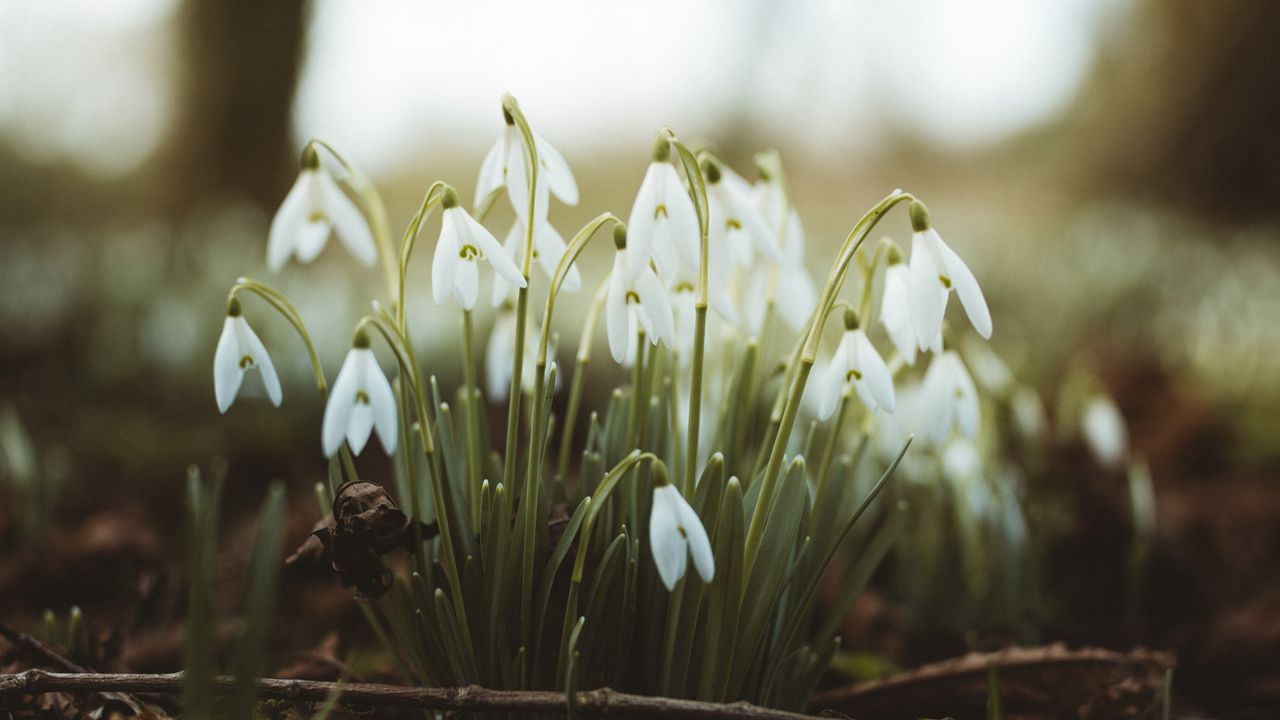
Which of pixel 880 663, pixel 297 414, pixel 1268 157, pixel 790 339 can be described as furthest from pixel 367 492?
A: pixel 1268 157

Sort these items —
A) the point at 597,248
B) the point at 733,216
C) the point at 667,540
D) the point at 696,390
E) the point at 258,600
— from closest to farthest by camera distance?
the point at 258,600, the point at 667,540, the point at 696,390, the point at 733,216, the point at 597,248

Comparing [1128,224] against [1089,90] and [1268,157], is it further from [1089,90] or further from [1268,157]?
[1089,90]

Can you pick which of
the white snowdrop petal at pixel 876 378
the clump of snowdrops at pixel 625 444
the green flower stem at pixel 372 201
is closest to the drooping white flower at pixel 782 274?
the clump of snowdrops at pixel 625 444

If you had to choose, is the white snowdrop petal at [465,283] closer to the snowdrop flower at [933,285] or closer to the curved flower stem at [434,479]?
the curved flower stem at [434,479]

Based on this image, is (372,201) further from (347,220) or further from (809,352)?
(809,352)

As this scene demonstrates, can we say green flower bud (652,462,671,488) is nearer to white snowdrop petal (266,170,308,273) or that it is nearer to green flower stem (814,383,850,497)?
green flower stem (814,383,850,497)

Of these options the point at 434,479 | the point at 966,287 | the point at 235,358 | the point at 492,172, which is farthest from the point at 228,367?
the point at 966,287
